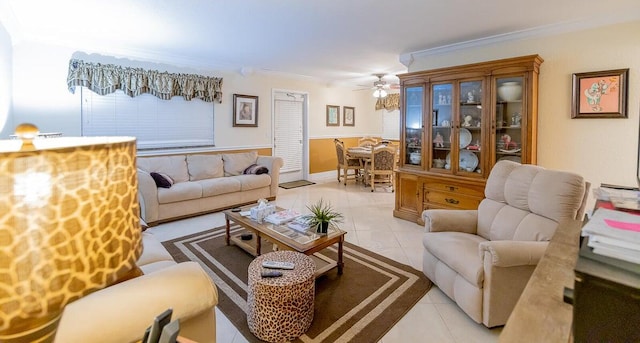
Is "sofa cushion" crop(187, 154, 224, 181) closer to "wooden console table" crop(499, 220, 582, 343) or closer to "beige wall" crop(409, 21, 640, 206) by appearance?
"beige wall" crop(409, 21, 640, 206)

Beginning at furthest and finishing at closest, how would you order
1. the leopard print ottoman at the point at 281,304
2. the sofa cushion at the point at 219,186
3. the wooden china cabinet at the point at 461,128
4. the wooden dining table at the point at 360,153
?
the wooden dining table at the point at 360,153 < the sofa cushion at the point at 219,186 < the wooden china cabinet at the point at 461,128 < the leopard print ottoman at the point at 281,304

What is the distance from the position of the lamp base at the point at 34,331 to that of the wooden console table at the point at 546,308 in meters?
0.91

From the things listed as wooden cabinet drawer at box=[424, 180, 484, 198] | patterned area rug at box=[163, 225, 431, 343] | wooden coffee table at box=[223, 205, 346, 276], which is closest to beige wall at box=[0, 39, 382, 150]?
patterned area rug at box=[163, 225, 431, 343]

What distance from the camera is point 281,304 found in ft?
6.09

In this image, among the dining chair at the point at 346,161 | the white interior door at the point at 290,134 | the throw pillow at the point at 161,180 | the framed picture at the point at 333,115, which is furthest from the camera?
the framed picture at the point at 333,115


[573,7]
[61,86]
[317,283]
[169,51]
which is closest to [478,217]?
[317,283]

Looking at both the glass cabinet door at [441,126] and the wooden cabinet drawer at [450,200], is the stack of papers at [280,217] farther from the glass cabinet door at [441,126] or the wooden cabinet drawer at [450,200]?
the glass cabinet door at [441,126]

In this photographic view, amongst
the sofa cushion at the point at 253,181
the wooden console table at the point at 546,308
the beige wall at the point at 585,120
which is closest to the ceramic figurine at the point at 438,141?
the beige wall at the point at 585,120

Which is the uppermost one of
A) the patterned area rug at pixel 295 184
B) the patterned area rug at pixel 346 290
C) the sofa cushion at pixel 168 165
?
the sofa cushion at pixel 168 165

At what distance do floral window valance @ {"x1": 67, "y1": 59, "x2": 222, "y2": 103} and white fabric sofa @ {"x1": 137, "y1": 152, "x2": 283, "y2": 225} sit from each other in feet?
3.31

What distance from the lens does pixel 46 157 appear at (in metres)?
0.47

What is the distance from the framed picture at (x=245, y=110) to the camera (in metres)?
5.85

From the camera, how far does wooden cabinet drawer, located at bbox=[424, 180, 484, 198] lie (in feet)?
12.0

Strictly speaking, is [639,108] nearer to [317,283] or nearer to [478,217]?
[478,217]
